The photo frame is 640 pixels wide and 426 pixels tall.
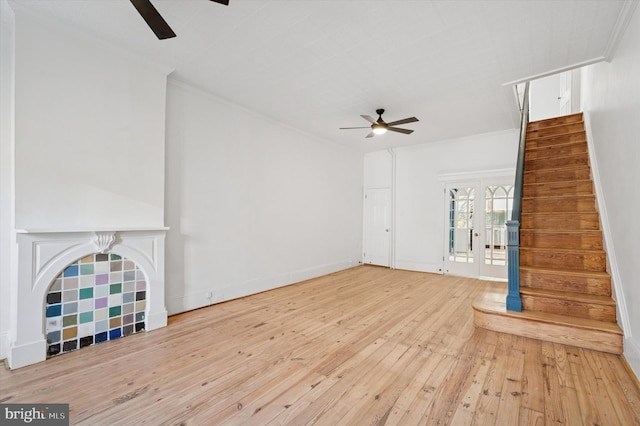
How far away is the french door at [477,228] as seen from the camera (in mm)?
5715

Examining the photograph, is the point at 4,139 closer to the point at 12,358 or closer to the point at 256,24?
the point at 12,358

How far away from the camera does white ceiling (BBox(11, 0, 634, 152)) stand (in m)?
2.44

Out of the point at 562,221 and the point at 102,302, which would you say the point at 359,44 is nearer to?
the point at 562,221

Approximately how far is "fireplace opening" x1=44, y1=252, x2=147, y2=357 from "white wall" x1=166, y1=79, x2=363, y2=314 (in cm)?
53

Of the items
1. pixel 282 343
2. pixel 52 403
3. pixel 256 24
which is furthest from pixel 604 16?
pixel 52 403

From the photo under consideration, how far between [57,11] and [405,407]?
167 inches

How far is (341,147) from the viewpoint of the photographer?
22.5 ft

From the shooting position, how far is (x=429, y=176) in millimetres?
6609

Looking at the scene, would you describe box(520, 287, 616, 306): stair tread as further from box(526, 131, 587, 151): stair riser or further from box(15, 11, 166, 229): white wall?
box(15, 11, 166, 229): white wall

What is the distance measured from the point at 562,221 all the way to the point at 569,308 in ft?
4.22

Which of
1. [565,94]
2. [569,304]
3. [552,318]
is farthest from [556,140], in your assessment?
[552,318]

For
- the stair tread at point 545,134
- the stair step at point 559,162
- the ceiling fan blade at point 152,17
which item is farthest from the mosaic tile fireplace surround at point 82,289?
the stair tread at point 545,134

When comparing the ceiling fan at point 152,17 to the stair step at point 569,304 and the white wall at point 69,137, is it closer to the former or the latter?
the white wall at point 69,137

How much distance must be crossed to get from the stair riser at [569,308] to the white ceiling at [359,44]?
8.87 ft
